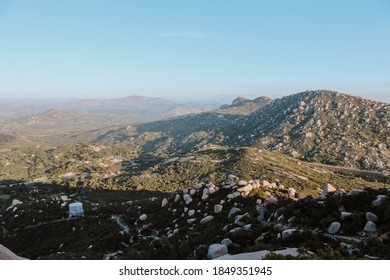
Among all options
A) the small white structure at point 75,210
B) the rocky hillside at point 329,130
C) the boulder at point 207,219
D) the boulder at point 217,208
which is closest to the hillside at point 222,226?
the boulder at point 217,208

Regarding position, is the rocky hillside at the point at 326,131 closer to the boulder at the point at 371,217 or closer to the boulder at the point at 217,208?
the boulder at the point at 217,208

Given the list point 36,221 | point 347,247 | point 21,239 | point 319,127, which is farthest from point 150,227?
point 319,127

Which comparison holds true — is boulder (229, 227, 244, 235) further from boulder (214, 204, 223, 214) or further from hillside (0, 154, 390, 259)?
boulder (214, 204, 223, 214)

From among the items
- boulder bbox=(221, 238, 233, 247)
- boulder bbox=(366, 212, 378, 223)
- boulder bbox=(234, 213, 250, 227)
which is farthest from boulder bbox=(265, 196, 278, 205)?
boulder bbox=(366, 212, 378, 223)

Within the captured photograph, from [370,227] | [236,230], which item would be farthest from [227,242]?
[370,227]

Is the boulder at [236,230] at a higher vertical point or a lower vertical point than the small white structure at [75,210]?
higher
